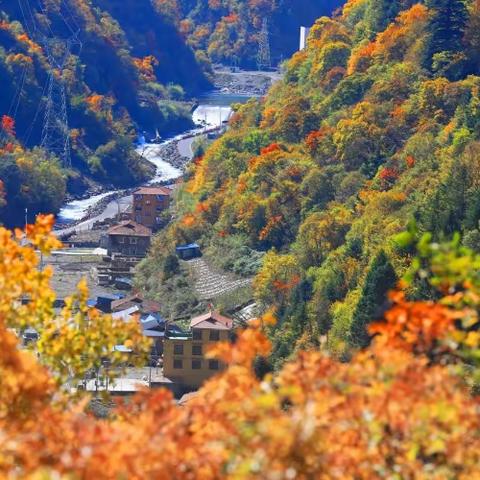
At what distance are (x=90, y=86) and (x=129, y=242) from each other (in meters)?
36.0

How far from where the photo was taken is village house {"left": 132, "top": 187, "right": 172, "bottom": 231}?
49688 mm

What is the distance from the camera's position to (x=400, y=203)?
31406mm

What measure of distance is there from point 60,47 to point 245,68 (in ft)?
111

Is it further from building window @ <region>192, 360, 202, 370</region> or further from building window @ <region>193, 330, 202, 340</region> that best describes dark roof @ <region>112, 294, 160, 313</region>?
building window @ <region>192, 360, 202, 370</region>

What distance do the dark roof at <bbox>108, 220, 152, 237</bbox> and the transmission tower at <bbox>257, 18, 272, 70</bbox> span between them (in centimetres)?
6297

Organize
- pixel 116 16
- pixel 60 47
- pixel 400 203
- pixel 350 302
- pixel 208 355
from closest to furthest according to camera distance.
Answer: pixel 208 355, pixel 350 302, pixel 400 203, pixel 60 47, pixel 116 16

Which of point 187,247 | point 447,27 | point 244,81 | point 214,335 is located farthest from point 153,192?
point 244,81

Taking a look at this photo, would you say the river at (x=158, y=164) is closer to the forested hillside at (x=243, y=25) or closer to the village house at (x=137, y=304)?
the forested hillside at (x=243, y=25)

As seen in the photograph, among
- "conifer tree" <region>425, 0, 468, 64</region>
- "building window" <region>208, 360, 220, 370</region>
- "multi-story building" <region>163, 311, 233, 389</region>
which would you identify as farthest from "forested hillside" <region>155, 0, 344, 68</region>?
"building window" <region>208, 360, 220, 370</region>

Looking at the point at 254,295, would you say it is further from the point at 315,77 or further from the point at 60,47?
the point at 60,47

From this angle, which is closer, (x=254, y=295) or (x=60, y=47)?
(x=254, y=295)

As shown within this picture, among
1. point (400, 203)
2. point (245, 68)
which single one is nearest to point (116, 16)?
point (245, 68)

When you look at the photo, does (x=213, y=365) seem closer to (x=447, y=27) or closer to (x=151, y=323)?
(x=151, y=323)

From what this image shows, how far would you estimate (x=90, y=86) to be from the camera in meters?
79.6
